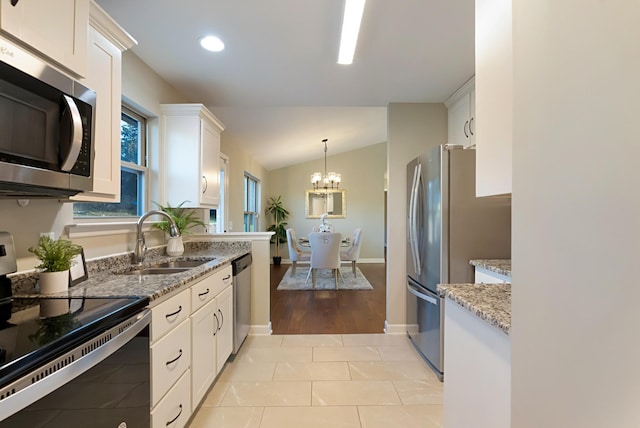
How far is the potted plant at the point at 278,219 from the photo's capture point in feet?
24.4

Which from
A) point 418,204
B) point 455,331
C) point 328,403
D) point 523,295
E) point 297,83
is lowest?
point 328,403

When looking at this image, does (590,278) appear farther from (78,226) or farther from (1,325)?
(78,226)

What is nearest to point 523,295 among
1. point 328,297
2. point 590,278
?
point 590,278

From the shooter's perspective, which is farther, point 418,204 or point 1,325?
point 418,204

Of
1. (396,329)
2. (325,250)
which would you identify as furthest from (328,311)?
(325,250)

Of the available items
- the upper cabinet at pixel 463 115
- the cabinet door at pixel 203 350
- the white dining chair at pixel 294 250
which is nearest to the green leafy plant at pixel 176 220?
the cabinet door at pixel 203 350

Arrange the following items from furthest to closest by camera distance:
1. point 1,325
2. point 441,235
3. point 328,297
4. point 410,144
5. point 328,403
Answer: point 328,297, point 410,144, point 441,235, point 328,403, point 1,325

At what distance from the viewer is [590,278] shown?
1.66 feet

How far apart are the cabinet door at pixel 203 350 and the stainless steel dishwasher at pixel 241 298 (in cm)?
43

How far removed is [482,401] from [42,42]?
2084 mm

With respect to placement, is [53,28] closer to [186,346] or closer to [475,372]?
[186,346]

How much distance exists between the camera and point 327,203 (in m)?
7.81

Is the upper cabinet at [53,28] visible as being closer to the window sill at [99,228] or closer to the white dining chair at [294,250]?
the window sill at [99,228]

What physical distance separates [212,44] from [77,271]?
168 centimetres
